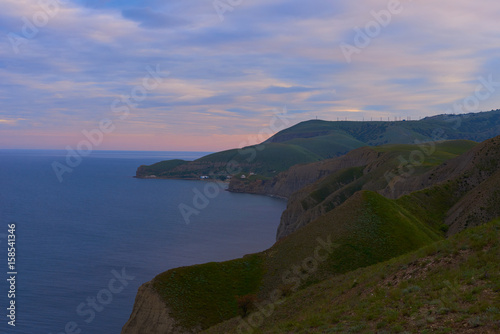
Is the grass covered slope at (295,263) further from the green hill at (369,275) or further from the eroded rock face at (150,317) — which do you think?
the eroded rock face at (150,317)

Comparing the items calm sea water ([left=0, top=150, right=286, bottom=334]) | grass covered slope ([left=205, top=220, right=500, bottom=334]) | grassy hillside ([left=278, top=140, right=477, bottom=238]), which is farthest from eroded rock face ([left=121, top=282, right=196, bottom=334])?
grassy hillside ([left=278, top=140, right=477, bottom=238])

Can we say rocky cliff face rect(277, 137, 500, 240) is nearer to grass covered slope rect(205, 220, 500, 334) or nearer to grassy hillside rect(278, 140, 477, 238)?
grassy hillside rect(278, 140, 477, 238)

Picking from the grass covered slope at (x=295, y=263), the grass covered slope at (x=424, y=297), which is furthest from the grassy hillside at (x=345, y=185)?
the grass covered slope at (x=424, y=297)

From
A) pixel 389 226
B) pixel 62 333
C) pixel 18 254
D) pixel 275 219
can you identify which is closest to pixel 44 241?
pixel 18 254

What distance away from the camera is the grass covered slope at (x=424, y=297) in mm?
16219

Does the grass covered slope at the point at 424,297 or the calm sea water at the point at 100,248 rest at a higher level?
the grass covered slope at the point at 424,297

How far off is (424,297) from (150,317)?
30119 mm

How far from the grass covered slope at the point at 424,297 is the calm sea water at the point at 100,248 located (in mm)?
46783

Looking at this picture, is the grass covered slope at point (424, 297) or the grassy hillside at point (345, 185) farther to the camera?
the grassy hillside at point (345, 185)

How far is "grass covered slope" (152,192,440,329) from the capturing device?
40.5 m

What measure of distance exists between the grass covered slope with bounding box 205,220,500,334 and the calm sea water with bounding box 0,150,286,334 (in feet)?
153

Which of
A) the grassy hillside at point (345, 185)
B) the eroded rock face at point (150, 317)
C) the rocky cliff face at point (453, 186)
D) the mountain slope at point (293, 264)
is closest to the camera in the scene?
the eroded rock face at point (150, 317)

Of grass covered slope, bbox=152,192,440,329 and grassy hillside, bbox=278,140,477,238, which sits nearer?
grass covered slope, bbox=152,192,440,329

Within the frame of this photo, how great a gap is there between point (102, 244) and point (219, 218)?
57.4m
